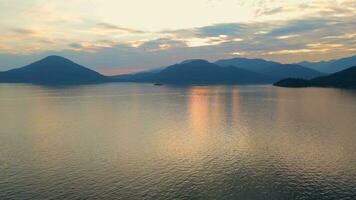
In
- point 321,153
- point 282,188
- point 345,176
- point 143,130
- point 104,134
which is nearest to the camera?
point 282,188

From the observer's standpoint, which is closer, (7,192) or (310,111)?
(7,192)

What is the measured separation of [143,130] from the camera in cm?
13225

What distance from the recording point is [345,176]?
71938 millimetres

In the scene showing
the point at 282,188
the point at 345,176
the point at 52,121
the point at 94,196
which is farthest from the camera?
the point at 52,121

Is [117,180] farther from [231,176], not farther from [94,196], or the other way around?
[231,176]

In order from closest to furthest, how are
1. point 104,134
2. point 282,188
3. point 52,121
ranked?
point 282,188, point 104,134, point 52,121

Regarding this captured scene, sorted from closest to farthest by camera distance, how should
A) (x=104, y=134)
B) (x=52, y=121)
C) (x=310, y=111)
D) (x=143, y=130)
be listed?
(x=104, y=134), (x=143, y=130), (x=52, y=121), (x=310, y=111)

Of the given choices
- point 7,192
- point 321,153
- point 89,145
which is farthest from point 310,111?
point 7,192

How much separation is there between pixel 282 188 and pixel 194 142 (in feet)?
151

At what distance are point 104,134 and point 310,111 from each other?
12117 centimetres

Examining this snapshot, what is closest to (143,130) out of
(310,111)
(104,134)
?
(104,134)

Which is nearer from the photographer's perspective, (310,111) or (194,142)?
(194,142)

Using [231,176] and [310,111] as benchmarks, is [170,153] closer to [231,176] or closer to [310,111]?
[231,176]

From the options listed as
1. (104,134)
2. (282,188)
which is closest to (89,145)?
(104,134)
